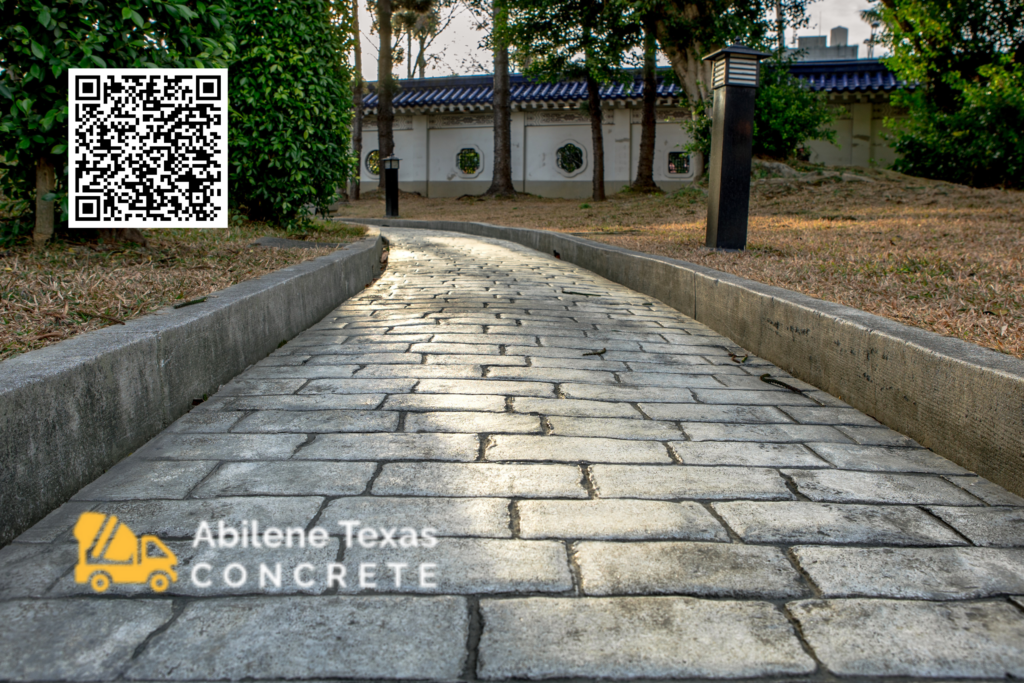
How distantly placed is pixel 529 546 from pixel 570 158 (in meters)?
26.5

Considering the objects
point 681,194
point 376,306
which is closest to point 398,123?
point 681,194

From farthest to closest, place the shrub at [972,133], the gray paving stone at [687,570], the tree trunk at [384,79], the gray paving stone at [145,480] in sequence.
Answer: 1. the tree trunk at [384,79]
2. the shrub at [972,133]
3. the gray paving stone at [145,480]
4. the gray paving stone at [687,570]

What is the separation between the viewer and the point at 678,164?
26.4 m

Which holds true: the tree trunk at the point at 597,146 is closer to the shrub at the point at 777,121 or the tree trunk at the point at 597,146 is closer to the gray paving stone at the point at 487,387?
the shrub at the point at 777,121

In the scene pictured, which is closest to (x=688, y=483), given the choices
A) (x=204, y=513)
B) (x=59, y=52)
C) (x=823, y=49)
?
(x=204, y=513)

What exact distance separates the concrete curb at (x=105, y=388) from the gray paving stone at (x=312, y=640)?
2.46 ft

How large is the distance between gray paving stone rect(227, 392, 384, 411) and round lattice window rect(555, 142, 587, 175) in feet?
81.3

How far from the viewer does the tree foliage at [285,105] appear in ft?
25.8

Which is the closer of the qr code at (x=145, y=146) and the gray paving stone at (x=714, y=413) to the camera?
the gray paving stone at (x=714, y=413)

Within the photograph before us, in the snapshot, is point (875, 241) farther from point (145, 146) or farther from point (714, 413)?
point (145, 146)

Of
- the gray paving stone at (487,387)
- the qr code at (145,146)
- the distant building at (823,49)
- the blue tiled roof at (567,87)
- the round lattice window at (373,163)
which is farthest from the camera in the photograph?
the distant building at (823,49)

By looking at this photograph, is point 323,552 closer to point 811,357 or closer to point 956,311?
point 811,357

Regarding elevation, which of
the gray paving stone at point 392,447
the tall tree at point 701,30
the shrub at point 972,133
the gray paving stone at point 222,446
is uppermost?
the tall tree at point 701,30

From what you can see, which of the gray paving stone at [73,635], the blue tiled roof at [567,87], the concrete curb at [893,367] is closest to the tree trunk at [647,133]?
the blue tiled roof at [567,87]
